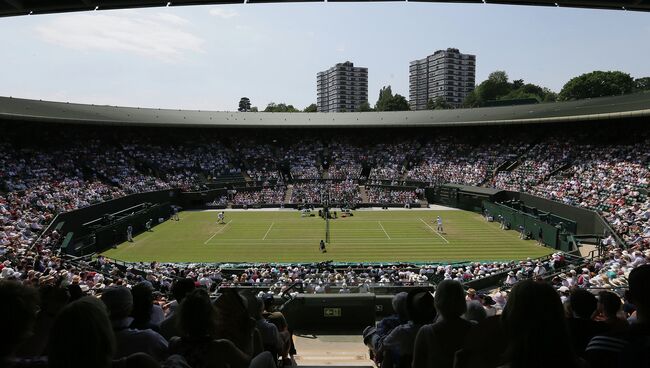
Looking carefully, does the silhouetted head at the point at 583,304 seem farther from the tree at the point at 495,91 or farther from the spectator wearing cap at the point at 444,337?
the tree at the point at 495,91

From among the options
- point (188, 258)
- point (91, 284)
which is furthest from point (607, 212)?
point (91, 284)

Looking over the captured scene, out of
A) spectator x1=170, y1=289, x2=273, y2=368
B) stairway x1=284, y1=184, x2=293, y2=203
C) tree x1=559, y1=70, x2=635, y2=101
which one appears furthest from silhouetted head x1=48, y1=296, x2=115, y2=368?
tree x1=559, y1=70, x2=635, y2=101

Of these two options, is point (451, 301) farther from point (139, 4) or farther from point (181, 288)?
point (139, 4)

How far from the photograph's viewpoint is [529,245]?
1233 inches

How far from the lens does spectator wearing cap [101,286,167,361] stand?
3.65 meters

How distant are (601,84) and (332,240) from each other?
316ft

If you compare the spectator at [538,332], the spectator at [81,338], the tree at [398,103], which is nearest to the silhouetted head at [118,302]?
the spectator at [81,338]

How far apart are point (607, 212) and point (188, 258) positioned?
27368mm

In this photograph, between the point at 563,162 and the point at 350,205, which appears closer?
the point at 563,162

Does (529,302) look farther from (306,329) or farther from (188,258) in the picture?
(188,258)

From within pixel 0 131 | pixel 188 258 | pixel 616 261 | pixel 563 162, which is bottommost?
pixel 188 258

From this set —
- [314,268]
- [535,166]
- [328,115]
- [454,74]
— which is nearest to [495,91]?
[454,74]

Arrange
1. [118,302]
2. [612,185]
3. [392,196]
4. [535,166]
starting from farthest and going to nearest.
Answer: [392,196], [535,166], [612,185], [118,302]

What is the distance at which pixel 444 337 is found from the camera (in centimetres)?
347
